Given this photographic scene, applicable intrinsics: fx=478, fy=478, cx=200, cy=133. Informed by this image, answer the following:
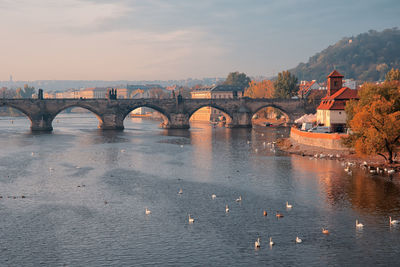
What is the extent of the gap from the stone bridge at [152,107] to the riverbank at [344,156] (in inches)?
2200

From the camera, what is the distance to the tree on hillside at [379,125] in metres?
63.7

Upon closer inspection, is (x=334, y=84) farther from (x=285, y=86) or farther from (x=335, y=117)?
(x=285, y=86)

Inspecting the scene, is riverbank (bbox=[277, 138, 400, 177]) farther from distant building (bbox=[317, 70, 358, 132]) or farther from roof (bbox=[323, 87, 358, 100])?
roof (bbox=[323, 87, 358, 100])

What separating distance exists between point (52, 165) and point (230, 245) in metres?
44.8

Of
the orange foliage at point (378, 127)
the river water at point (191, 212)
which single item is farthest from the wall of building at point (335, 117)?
the orange foliage at point (378, 127)

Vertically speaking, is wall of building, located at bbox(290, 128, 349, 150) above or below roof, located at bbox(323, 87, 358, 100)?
below

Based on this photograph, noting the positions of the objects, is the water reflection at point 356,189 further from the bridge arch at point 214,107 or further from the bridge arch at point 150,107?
the bridge arch at point 214,107

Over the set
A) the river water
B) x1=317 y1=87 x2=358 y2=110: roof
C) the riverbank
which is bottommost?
the river water

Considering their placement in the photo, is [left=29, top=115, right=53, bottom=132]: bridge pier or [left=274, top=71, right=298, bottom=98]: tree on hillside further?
[left=274, top=71, right=298, bottom=98]: tree on hillside

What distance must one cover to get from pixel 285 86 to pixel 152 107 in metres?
49.6

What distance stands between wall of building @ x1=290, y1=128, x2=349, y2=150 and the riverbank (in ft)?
2.46

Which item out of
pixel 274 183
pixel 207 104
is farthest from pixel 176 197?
pixel 207 104

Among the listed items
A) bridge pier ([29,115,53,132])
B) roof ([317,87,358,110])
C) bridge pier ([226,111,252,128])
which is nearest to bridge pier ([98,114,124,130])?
bridge pier ([29,115,53,132])

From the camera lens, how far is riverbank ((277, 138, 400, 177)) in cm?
6469
